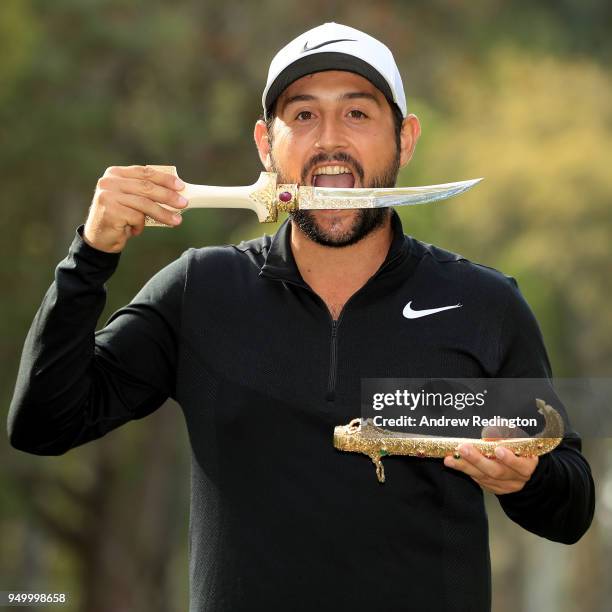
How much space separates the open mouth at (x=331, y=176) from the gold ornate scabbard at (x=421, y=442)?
828 millimetres

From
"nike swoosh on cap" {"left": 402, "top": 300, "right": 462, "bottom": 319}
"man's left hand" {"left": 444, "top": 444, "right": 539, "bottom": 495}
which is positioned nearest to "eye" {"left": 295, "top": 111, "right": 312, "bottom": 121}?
"nike swoosh on cap" {"left": 402, "top": 300, "right": 462, "bottom": 319}

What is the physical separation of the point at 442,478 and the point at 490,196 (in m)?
21.1

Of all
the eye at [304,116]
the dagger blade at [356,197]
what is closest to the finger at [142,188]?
the dagger blade at [356,197]

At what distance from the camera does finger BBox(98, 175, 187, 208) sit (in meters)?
3.96

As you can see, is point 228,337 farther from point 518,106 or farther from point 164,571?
point 518,106

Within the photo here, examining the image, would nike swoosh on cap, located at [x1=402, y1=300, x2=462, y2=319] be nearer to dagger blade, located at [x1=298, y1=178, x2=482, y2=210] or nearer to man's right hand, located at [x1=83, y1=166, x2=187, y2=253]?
dagger blade, located at [x1=298, y1=178, x2=482, y2=210]

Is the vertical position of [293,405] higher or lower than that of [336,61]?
lower

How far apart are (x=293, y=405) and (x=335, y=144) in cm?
86

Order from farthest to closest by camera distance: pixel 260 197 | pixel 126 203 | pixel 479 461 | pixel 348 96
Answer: pixel 348 96
pixel 260 197
pixel 126 203
pixel 479 461

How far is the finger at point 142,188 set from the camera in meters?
3.96

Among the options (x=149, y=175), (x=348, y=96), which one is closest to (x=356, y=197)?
(x=348, y=96)

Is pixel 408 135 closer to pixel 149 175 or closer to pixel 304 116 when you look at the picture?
pixel 304 116

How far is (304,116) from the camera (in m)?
4.53

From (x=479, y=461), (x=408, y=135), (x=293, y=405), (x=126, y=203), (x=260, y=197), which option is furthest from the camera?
(x=408, y=135)
